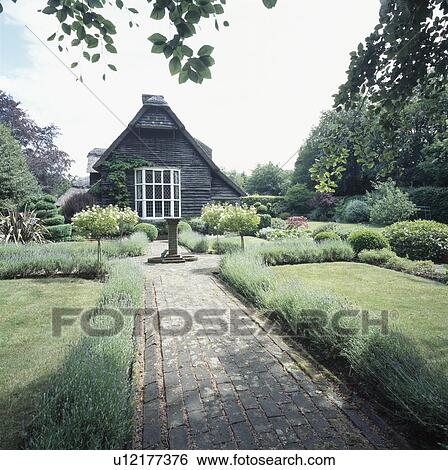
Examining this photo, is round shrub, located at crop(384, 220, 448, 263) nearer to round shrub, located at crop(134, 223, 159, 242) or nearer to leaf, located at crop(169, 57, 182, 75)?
leaf, located at crop(169, 57, 182, 75)

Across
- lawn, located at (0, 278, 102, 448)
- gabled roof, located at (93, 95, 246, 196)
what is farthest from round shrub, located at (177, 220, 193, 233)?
lawn, located at (0, 278, 102, 448)

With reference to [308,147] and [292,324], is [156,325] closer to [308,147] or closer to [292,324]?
[292,324]

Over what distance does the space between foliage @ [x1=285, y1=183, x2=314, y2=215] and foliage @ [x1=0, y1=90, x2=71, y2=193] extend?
24601 millimetres

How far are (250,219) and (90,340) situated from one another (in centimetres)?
815

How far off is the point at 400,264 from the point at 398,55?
864 centimetres

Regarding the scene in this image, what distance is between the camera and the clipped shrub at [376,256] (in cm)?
1091

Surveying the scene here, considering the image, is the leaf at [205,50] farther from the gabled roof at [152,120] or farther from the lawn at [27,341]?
the gabled roof at [152,120]

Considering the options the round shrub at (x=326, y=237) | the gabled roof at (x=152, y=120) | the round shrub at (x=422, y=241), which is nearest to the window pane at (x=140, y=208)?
the gabled roof at (x=152, y=120)

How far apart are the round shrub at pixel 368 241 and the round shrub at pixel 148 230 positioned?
1072cm

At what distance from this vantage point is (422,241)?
11.4 metres

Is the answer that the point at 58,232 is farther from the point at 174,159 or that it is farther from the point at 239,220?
the point at 239,220

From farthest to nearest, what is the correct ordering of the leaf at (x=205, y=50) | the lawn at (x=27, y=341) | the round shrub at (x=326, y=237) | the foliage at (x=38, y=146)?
the foliage at (x=38, y=146)
the round shrub at (x=326, y=237)
the lawn at (x=27, y=341)
the leaf at (x=205, y=50)

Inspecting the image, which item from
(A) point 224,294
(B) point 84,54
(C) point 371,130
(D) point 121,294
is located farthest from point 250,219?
(B) point 84,54

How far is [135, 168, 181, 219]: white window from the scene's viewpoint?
66.4 feet
